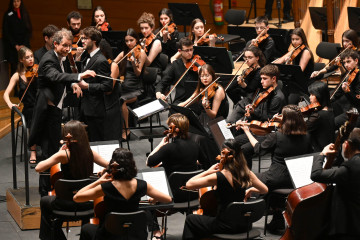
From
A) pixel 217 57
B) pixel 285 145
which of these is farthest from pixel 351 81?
pixel 285 145

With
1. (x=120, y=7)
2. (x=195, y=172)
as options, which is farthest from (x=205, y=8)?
(x=195, y=172)

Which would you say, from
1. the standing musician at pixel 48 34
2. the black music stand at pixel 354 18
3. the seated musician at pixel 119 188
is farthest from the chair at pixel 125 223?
the black music stand at pixel 354 18

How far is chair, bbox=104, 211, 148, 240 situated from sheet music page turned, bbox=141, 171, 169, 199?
0.48 m

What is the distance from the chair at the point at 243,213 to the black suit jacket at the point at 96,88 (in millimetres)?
2535

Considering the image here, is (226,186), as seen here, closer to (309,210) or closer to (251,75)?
(309,210)

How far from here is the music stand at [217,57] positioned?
7.92 m

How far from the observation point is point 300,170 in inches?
215

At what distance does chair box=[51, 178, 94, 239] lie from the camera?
5238 millimetres

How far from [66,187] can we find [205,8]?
28.2ft

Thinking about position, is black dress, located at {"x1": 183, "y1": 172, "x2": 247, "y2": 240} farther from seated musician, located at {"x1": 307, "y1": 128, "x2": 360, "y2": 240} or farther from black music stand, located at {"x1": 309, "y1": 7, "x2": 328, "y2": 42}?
black music stand, located at {"x1": 309, "y1": 7, "x2": 328, "y2": 42}

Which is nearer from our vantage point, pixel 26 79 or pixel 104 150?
pixel 104 150

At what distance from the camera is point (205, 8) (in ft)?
43.6

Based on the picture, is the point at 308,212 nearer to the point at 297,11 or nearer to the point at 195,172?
the point at 195,172

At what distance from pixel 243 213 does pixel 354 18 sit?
531cm
